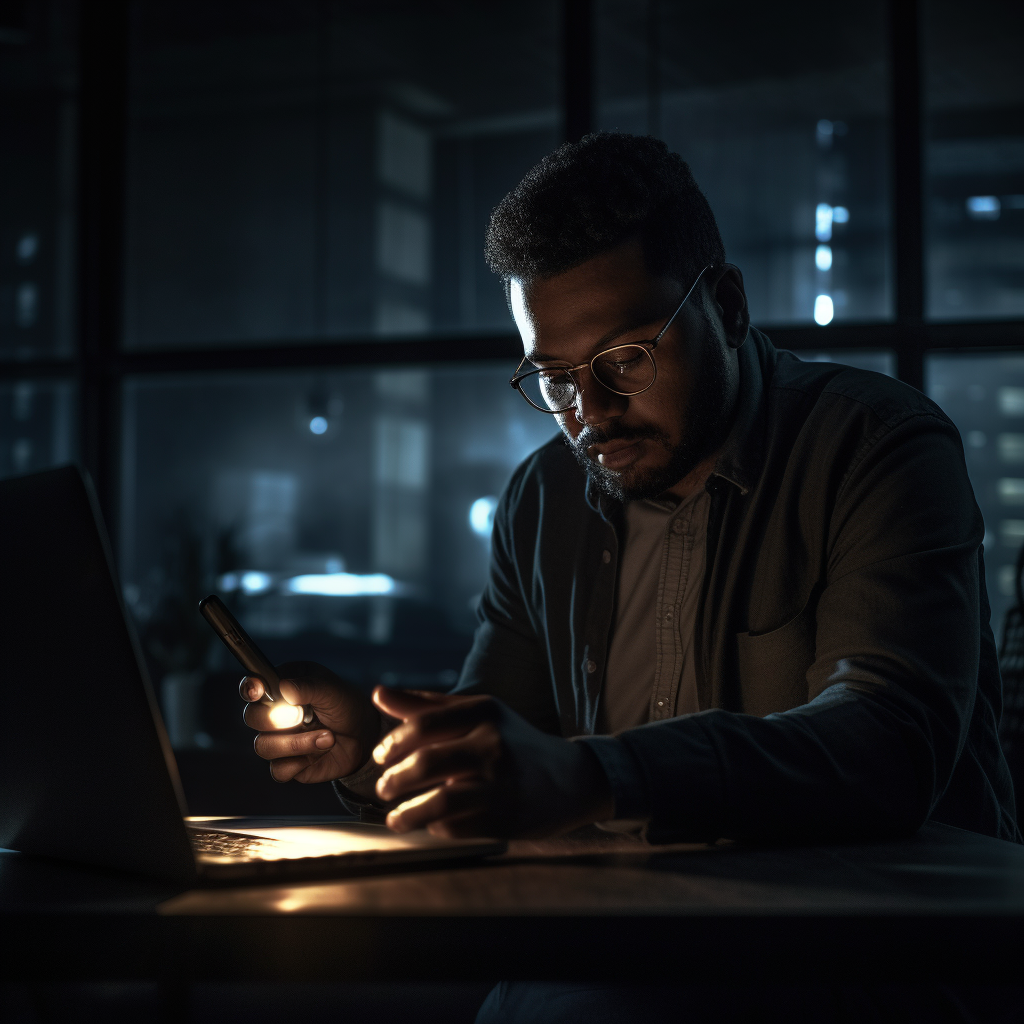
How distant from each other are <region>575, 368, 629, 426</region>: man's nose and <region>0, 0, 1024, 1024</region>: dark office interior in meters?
0.54

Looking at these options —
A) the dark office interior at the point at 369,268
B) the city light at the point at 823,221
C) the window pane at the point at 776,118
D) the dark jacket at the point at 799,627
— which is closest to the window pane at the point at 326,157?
the dark office interior at the point at 369,268

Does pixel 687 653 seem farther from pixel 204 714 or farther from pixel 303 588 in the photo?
pixel 303 588

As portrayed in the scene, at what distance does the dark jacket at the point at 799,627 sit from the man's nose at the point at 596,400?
179 millimetres

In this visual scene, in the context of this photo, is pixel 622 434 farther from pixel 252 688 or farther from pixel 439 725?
pixel 439 725

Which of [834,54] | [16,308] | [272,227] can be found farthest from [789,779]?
[272,227]

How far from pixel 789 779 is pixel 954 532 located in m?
0.47

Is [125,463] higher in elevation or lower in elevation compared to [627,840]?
higher

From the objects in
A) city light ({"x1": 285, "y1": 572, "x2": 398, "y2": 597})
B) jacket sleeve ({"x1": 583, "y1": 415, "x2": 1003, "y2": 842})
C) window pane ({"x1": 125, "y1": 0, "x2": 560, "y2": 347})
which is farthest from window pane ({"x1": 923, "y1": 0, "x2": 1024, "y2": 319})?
city light ({"x1": 285, "y1": 572, "x2": 398, "y2": 597})

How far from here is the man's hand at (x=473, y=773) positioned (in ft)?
2.52

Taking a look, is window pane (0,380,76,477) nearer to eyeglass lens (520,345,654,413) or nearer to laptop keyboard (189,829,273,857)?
eyeglass lens (520,345,654,413)

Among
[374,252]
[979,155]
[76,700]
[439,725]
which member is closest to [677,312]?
[439,725]

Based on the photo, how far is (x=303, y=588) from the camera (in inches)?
332

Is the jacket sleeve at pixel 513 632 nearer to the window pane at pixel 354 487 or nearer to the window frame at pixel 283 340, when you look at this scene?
the window frame at pixel 283 340

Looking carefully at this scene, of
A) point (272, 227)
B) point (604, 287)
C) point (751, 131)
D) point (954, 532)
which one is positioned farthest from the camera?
point (272, 227)
